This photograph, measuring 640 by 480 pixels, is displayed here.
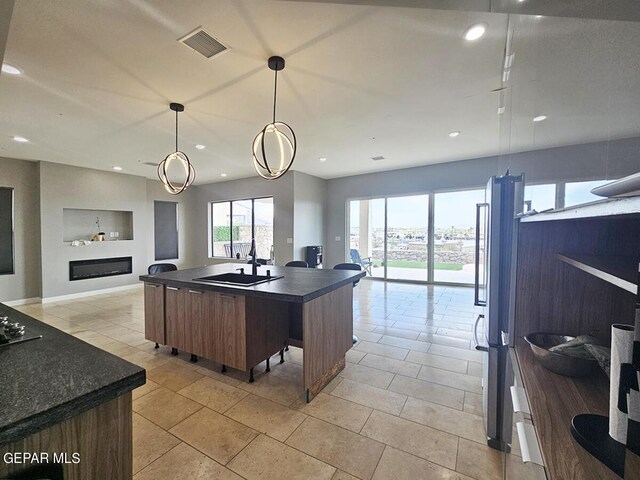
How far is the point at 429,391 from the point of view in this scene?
2445mm

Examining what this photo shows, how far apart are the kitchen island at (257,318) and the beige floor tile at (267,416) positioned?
245 millimetres

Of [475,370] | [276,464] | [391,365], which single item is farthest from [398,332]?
[276,464]

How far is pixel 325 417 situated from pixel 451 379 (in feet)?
4.37

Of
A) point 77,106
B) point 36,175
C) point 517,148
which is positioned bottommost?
point 517,148

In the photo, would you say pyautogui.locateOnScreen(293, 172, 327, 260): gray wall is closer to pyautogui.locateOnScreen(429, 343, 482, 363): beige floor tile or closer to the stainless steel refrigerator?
pyautogui.locateOnScreen(429, 343, 482, 363): beige floor tile

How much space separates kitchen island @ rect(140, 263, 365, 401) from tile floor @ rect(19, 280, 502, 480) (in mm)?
221

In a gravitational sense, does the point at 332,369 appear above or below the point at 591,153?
below

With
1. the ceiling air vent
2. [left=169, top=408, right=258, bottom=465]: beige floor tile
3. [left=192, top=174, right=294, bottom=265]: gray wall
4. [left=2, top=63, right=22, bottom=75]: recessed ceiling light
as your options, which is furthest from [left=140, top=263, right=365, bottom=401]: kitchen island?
[left=192, top=174, right=294, bottom=265]: gray wall

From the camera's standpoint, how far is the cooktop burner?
3.71ft

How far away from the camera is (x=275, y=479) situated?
159 cm

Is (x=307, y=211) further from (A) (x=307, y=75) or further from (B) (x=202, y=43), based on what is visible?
(B) (x=202, y=43)

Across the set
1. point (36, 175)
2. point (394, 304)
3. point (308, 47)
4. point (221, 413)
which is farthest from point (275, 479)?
point (36, 175)

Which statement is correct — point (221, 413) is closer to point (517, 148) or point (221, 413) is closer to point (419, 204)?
point (517, 148)

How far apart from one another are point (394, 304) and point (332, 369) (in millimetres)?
2922
